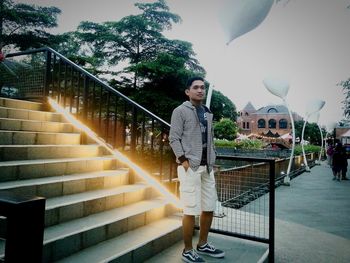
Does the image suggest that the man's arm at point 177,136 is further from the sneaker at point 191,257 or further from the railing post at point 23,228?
the railing post at point 23,228

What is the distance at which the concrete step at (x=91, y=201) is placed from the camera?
2.99 metres

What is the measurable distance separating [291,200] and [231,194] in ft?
7.47

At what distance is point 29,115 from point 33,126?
45cm

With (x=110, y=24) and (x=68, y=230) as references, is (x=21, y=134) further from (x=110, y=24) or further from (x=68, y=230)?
(x=110, y=24)

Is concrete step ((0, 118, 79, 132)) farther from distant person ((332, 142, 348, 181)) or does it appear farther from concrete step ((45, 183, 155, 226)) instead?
distant person ((332, 142, 348, 181))

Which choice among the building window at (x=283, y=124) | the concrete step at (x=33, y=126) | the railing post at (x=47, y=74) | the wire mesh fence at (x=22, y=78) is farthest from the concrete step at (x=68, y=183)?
the building window at (x=283, y=124)

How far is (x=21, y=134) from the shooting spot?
4152mm

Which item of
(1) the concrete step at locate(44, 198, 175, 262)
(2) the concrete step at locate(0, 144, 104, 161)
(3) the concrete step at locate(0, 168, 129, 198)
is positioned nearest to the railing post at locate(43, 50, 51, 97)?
(2) the concrete step at locate(0, 144, 104, 161)

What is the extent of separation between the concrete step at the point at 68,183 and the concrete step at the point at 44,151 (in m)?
0.50

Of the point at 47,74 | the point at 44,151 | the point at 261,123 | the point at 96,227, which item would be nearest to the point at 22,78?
the point at 47,74

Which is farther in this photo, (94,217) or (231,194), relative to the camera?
(231,194)

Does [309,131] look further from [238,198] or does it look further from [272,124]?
[238,198]

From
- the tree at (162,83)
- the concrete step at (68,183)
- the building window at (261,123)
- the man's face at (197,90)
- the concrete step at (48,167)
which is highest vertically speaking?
the building window at (261,123)

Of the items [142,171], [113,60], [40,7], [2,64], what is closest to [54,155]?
[142,171]
